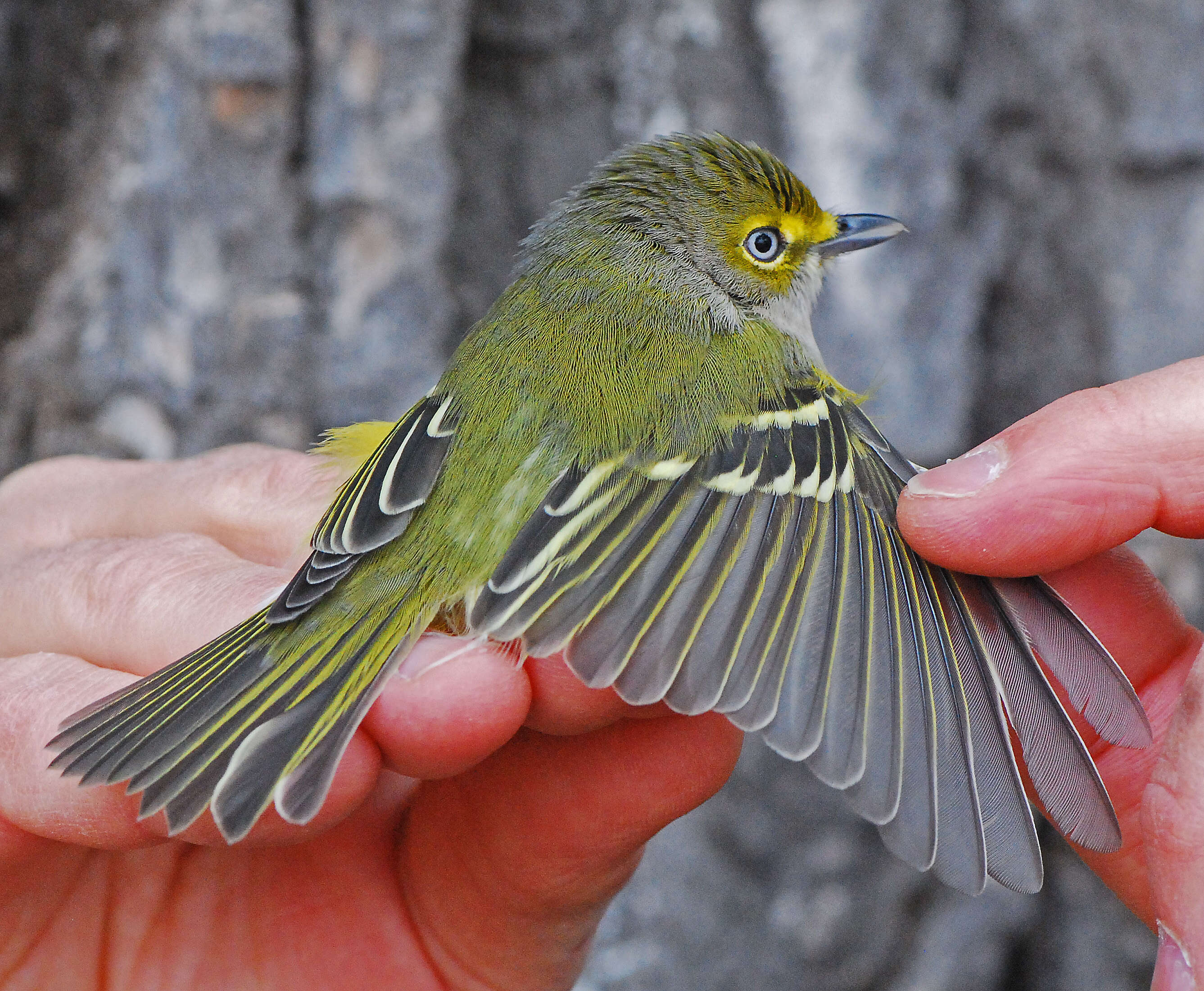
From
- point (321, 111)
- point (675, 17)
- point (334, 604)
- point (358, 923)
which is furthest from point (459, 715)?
point (675, 17)

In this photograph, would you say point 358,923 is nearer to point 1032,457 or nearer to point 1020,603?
point 1020,603

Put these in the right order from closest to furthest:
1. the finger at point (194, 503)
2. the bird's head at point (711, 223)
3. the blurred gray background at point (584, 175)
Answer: the finger at point (194, 503), the bird's head at point (711, 223), the blurred gray background at point (584, 175)

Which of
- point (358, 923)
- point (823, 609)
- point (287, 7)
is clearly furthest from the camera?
point (287, 7)

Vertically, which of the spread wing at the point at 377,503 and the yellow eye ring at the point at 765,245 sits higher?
the yellow eye ring at the point at 765,245

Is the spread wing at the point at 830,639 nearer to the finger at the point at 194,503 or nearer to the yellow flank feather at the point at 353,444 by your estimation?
the finger at the point at 194,503

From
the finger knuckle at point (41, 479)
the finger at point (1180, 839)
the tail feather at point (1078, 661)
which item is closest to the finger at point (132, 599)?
the finger knuckle at point (41, 479)

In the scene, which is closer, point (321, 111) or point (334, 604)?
point (334, 604)

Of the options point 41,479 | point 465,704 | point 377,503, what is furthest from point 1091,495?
point 41,479
